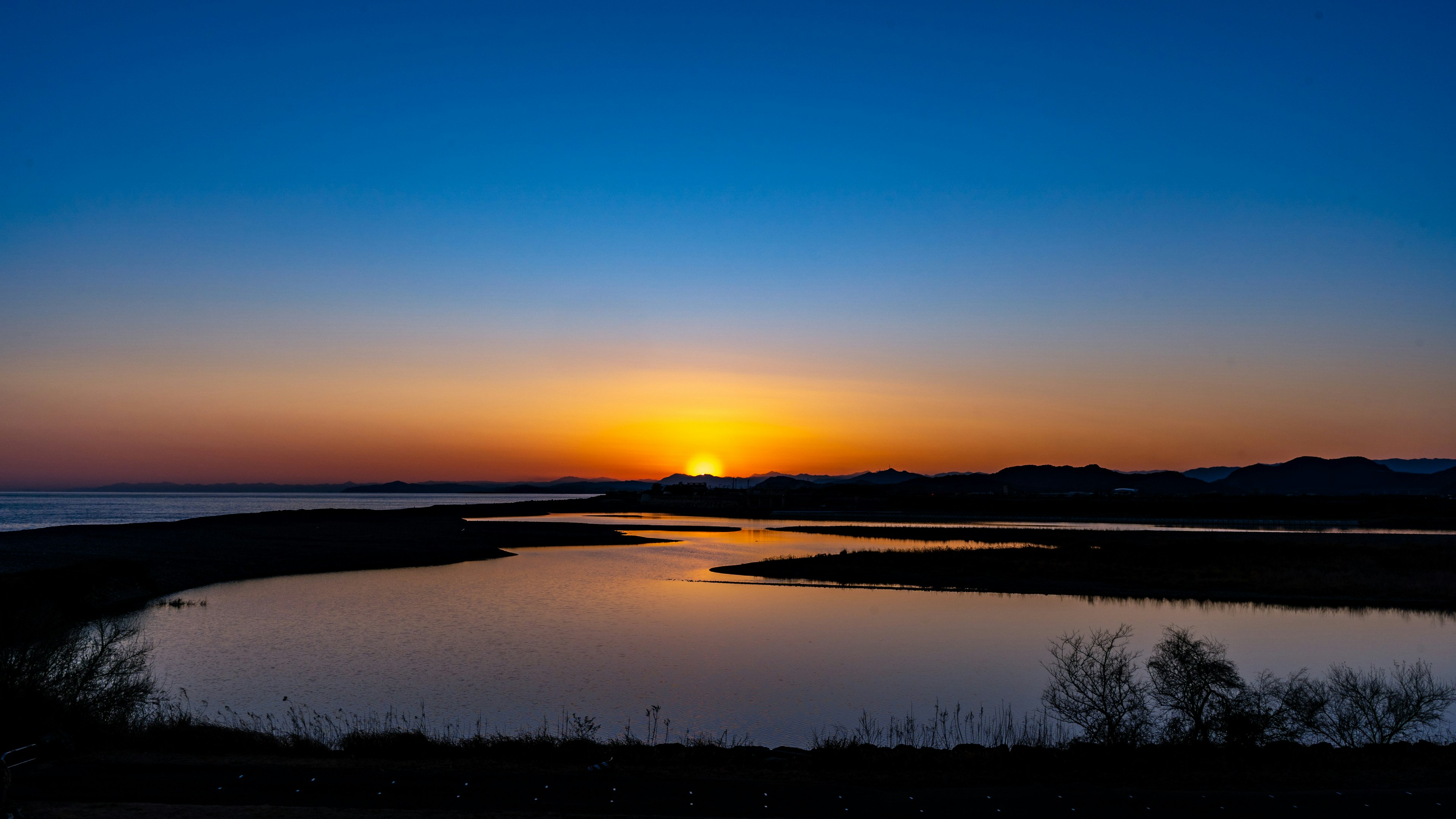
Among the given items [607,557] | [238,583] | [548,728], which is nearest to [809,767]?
[548,728]

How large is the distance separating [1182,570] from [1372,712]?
102 ft

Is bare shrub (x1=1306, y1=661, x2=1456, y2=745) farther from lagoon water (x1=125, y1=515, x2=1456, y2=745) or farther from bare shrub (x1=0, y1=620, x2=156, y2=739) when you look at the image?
bare shrub (x1=0, y1=620, x2=156, y2=739)

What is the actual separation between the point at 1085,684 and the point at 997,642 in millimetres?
11021

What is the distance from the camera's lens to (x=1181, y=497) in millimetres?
157250

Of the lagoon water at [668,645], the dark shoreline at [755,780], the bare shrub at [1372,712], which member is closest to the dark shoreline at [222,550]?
the lagoon water at [668,645]

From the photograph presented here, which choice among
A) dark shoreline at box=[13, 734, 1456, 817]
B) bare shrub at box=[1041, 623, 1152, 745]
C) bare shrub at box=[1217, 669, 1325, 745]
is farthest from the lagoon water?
bare shrub at box=[1217, 669, 1325, 745]

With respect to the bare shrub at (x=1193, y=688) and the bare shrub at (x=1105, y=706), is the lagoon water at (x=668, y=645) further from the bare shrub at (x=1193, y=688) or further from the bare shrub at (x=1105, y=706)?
the bare shrub at (x=1193, y=688)

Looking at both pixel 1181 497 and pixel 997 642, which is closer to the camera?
pixel 997 642

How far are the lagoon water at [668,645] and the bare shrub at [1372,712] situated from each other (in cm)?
534

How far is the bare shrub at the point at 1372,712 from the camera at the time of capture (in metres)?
14.2


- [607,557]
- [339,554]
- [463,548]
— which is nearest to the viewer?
[339,554]

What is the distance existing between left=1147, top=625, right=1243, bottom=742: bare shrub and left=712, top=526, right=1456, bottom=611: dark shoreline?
23.8m

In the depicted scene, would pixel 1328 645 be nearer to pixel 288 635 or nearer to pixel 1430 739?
pixel 1430 739

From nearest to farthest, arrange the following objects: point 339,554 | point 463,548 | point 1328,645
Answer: point 1328,645, point 339,554, point 463,548
